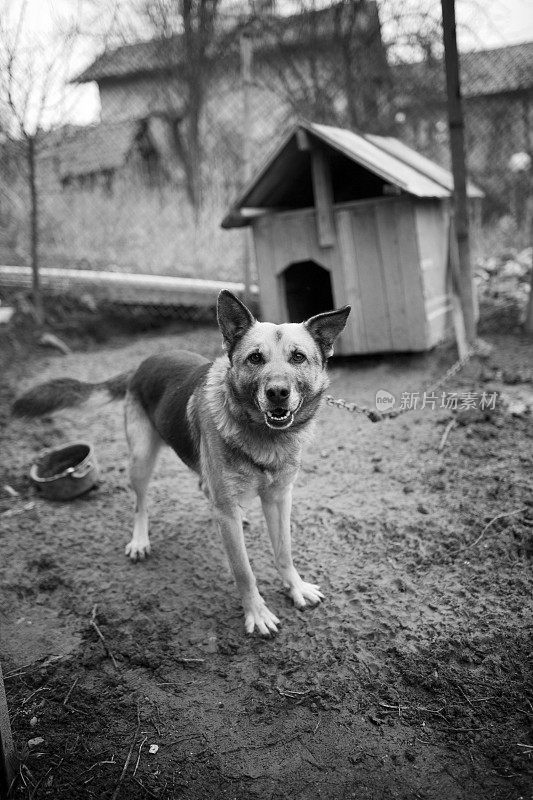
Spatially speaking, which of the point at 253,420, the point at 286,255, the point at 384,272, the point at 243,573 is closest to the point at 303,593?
the point at 243,573

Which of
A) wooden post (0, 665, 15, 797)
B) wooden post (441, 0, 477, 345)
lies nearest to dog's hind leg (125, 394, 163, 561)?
wooden post (0, 665, 15, 797)

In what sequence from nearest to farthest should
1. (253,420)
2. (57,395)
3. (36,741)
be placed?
1. (36,741)
2. (253,420)
3. (57,395)

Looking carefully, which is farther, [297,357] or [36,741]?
[297,357]

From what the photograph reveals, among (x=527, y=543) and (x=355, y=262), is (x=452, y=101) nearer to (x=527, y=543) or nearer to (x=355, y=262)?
(x=355, y=262)

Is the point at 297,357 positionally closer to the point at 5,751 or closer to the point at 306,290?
the point at 5,751

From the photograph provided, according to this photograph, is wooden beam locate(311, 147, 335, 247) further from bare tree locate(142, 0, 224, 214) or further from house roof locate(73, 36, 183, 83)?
house roof locate(73, 36, 183, 83)

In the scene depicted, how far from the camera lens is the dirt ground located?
2.02 m

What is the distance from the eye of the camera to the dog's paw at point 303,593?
2.86 meters

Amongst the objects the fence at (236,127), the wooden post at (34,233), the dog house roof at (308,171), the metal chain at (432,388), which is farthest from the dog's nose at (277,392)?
A: the fence at (236,127)

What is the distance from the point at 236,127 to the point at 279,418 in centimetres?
1089

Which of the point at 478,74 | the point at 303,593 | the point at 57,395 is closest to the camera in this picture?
the point at 303,593

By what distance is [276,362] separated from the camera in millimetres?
2490

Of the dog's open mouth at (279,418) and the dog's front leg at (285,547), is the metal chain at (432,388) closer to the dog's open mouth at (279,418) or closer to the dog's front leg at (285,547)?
the dog's front leg at (285,547)

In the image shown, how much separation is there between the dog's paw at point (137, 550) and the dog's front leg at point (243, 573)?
0.84 metres
